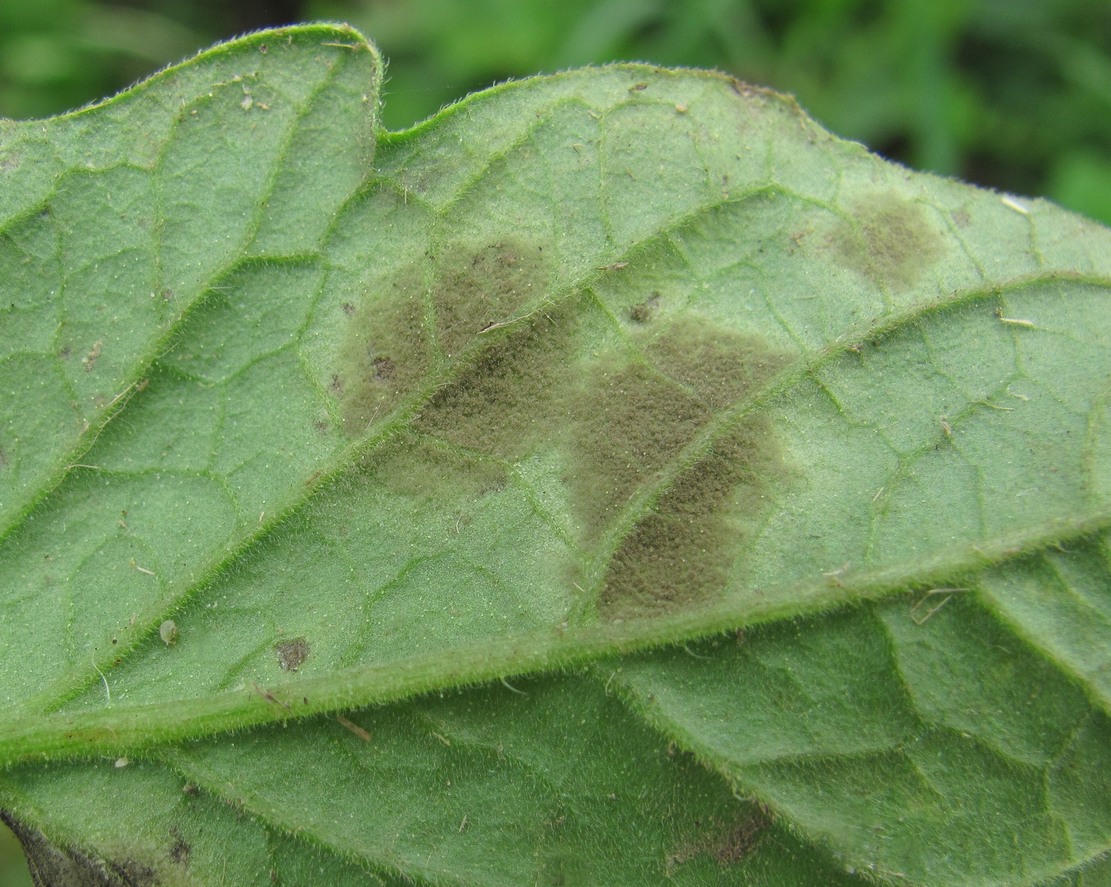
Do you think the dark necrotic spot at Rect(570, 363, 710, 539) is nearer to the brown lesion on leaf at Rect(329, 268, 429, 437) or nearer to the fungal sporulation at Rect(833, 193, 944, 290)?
the brown lesion on leaf at Rect(329, 268, 429, 437)

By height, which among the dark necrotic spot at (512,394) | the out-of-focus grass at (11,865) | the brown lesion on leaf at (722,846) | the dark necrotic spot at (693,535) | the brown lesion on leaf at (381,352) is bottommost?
the out-of-focus grass at (11,865)

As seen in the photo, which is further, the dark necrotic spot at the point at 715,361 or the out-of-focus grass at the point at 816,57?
the out-of-focus grass at the point at 816,57

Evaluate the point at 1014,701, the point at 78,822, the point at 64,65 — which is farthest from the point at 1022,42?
the point at 78,822

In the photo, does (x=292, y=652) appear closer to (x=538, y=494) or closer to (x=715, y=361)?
(x=538, y=494)

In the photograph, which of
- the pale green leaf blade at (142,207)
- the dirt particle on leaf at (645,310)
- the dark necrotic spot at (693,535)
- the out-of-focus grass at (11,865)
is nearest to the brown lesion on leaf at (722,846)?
the dark necrotic spot at (693,535)

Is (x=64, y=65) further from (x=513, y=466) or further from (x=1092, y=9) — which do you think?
(x=1092, y=9)

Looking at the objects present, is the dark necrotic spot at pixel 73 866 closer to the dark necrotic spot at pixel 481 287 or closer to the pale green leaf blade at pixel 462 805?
the pale green leaf blade at pixel 462 805

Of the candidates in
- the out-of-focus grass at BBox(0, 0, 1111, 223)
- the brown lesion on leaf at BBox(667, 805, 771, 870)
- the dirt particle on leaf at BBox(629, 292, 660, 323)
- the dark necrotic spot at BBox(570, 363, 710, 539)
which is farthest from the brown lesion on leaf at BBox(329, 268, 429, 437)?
the out-of-focus grass at BBox(0, 0, 1111, 223)
